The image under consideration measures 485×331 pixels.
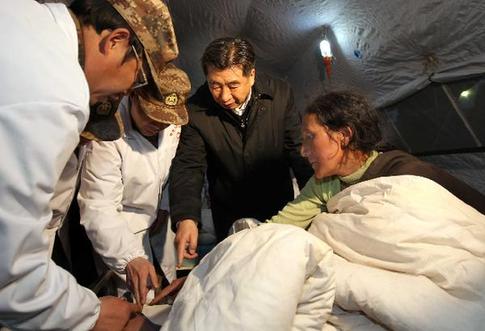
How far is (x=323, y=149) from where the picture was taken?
1.48 m

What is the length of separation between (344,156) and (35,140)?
1.12 metres

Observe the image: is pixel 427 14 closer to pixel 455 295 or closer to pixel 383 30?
pixel 383 30

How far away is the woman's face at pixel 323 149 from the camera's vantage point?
1.47m

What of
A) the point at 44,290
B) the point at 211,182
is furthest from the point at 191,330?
the point at 211,182

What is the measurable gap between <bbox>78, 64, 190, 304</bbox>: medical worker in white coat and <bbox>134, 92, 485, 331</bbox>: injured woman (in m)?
0.61

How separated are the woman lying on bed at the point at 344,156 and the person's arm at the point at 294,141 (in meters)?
0.56

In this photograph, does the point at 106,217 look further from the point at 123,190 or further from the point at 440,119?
the point at 440,119

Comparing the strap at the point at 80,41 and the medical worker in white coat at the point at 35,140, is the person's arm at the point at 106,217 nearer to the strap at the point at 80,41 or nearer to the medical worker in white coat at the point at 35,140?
the medical worker in white coat at the point at 35,140

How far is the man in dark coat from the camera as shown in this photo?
6.10ft

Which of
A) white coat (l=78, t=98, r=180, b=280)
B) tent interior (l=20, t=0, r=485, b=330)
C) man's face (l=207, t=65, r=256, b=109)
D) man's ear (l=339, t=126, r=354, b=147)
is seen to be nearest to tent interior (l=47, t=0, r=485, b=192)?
tent interior (l=20, t=0, r=485, b=330)

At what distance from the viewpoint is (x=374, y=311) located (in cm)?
90

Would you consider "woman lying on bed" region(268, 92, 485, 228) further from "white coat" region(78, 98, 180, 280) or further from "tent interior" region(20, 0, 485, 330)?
"tent interior" region(20, 0, 485, 330)

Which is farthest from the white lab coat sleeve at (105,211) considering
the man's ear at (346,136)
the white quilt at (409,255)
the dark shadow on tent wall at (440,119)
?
the dark shadow on tent wall at (440,119)

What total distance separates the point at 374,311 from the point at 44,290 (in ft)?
2.59
